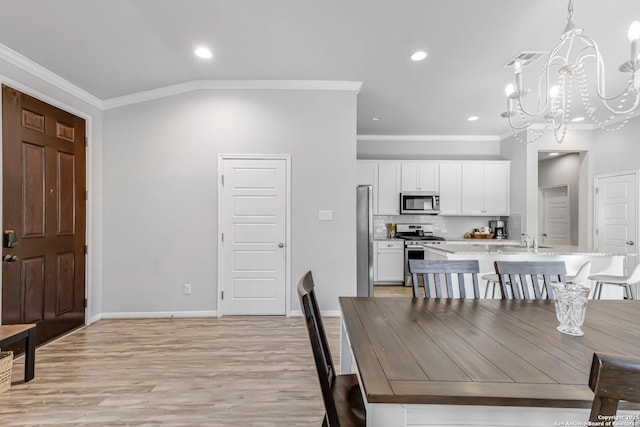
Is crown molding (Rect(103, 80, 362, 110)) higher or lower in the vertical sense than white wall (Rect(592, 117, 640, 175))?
higher

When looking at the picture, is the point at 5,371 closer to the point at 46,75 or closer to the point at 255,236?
the point at 255,236

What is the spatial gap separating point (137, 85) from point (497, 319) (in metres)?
4.08

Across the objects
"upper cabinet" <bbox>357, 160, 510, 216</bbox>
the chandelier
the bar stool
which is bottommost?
the bar stool

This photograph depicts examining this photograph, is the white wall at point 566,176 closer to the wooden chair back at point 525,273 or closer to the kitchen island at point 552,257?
the kitchen island at point 552,257

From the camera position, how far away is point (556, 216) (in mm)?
7066

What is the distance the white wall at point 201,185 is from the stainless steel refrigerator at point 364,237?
17.6 inches

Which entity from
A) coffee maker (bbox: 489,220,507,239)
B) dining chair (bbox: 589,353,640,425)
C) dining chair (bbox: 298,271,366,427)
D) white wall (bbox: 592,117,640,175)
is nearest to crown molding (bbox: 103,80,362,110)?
dining chair (bbox: 298,271,366,427)

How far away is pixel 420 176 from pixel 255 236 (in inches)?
137

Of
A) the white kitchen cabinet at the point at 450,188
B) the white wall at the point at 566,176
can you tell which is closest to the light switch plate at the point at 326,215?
the white kitchen cabinet at the point at 450,188

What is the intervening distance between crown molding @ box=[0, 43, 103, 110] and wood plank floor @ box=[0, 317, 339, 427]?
Answer: 8.25ft

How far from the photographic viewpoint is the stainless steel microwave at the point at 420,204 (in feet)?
20.0

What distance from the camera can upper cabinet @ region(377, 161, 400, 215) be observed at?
613 centimetres

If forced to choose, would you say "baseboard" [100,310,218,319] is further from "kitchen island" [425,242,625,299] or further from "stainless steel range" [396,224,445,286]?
"stainless steel range" [396,224,445,286]

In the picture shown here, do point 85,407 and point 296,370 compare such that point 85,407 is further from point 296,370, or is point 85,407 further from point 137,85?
point 137,85
